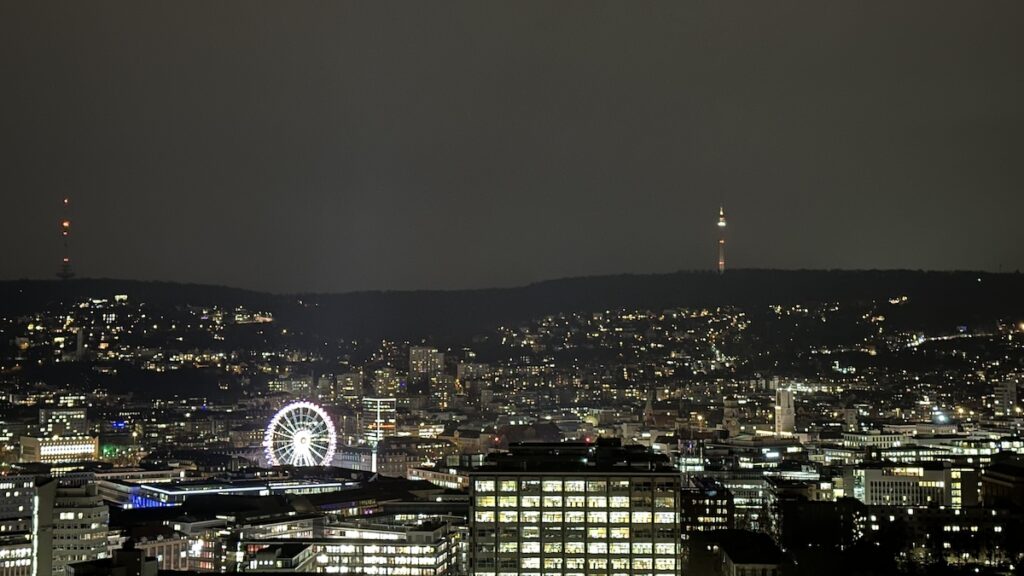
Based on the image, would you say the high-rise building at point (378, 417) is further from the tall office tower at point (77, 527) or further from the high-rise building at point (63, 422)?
the tall office tower at point (77, 527)

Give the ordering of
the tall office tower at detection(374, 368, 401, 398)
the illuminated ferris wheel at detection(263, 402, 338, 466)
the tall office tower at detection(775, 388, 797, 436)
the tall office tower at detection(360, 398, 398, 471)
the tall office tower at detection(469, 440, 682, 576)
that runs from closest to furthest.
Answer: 1. the tall office tower at detection(469, 440, 682, 576)
2. the illuminated ferris wheel at detection(263, 402, 338, 466)
3. the tall office tower at detection(775, 388, 797, 436)
4. the tall office tower at detection(360, 398, 398, 471)
5. the tall office tower at detection(374, 368, 401, 398)

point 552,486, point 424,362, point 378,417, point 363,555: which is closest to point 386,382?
point 424,362

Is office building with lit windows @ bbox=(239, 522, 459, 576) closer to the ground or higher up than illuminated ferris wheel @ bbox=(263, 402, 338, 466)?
closer to the ground

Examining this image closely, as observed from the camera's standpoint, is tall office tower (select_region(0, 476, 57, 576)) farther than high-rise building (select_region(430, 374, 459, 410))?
No

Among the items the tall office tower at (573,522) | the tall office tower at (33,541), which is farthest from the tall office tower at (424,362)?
the tall office tower at (573,522)

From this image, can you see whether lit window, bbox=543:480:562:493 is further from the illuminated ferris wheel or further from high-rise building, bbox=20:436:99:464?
high-rise building, bbox=20:436:99:464

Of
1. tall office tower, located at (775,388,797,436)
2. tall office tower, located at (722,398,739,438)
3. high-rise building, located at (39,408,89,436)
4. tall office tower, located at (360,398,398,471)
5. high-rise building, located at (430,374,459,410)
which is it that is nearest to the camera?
high-rise building, located at (39,408,89,436)

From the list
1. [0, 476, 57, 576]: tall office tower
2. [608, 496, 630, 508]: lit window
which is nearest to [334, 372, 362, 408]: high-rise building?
[0, 476, 57, 576]: tall office tower
